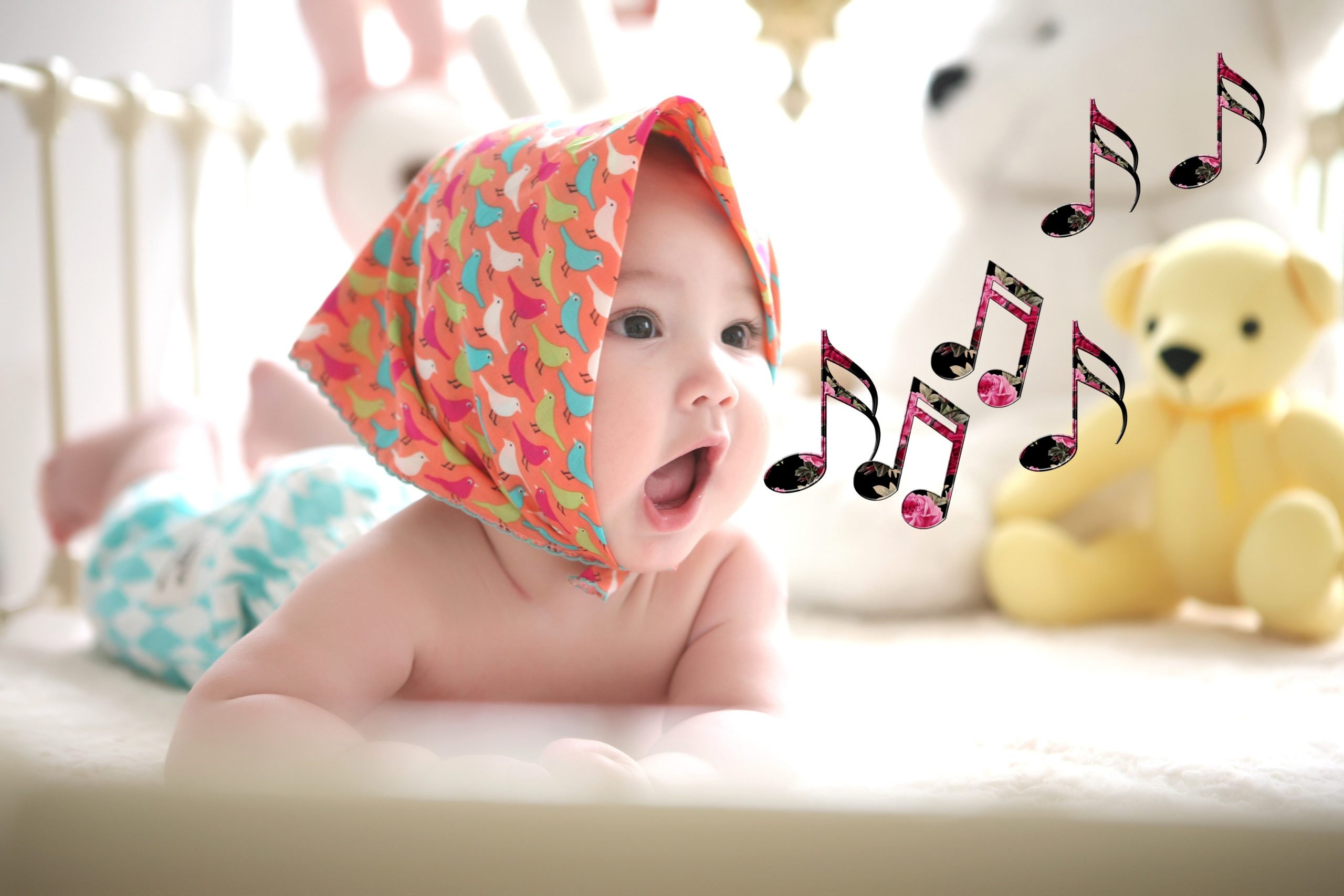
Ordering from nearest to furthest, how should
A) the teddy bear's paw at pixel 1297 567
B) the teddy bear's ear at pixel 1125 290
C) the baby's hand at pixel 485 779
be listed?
the baby's hand at pixel 485 779 < the teddy bear's paw at pixel 1297 567 < the teddy bear's ear at pixel 1125 290

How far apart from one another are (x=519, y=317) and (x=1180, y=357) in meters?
0.61

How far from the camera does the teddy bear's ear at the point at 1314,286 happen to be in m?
0.86

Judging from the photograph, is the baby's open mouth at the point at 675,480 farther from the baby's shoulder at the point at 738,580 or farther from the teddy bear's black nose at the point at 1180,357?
the teddy bear's black nose at the point at 1180,357

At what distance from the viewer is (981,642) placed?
2.94 feet

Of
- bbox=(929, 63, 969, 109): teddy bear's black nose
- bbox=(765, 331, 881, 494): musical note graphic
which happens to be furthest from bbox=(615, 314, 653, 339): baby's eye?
bbox=(929, 63, 969, 109): teddy bear's black nose

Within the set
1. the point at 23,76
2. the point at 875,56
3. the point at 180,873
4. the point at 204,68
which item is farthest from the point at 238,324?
the point at 180,873

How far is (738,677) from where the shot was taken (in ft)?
1.95

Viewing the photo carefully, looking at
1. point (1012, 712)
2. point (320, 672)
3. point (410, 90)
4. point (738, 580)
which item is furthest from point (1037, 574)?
point (410, 90)

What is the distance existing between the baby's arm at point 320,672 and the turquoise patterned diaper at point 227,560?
164mm

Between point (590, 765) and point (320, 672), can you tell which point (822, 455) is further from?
point (320, 672)

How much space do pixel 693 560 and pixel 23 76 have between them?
898 mm

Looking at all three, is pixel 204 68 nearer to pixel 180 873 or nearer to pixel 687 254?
pixel 687 254

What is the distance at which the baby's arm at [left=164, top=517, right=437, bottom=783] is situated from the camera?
0.47 meters

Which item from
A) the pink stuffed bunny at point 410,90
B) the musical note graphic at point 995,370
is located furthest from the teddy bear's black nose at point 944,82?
the musical note graphic at point 995,370
